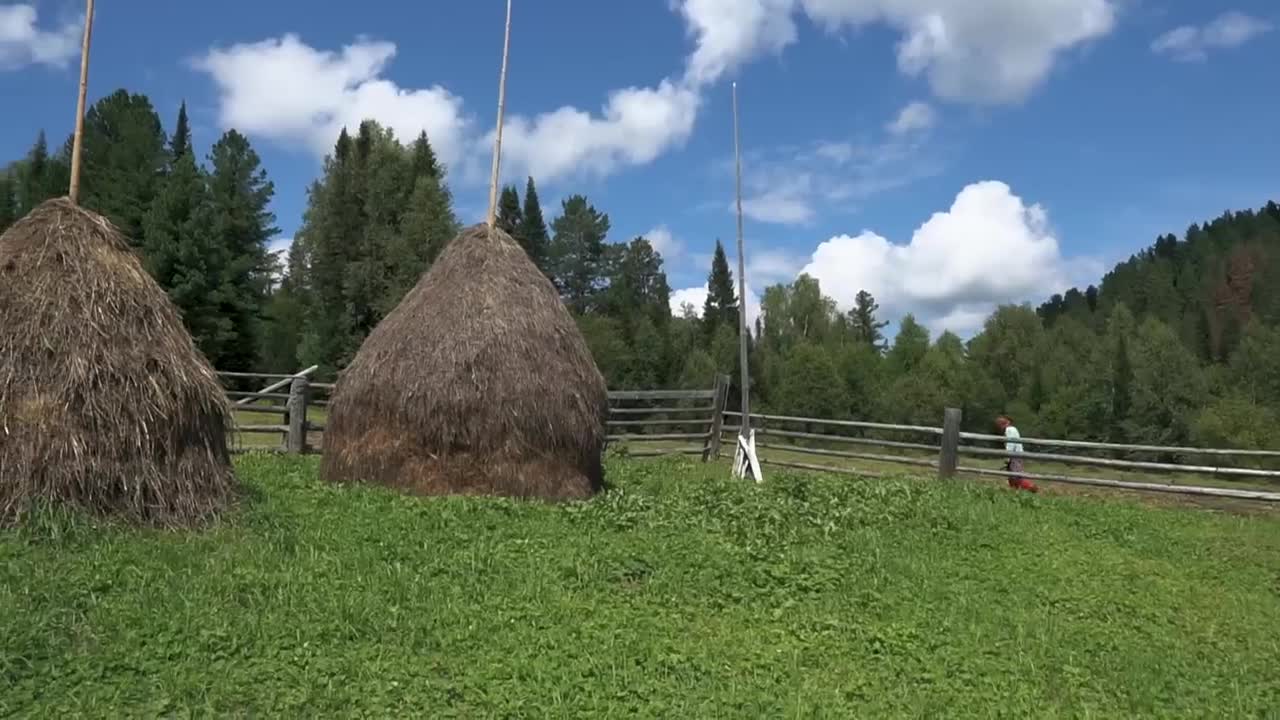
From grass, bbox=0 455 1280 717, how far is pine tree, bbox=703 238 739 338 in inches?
1876

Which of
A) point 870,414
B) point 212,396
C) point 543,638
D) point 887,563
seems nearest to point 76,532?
point 212,396

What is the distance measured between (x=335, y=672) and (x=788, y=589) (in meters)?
3.07

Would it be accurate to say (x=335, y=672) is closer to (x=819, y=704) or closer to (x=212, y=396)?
(x=819, y=704)

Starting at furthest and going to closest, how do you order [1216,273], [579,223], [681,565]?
1. [1216,273]
2. [579,223]
3. [681,565]

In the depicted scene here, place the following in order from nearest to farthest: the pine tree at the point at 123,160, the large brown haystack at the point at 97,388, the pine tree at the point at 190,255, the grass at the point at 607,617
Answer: the grass at the point at 607,617, the large brown haystack at the point at 97,388, the pine tree at the point at 190,255, the pine tree at the point at 123,160

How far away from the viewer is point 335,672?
14.7 ft

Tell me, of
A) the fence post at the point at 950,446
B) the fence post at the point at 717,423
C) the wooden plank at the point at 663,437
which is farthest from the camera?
the fence post at the point at 717,423

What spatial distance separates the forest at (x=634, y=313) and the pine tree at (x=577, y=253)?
10 centimetres

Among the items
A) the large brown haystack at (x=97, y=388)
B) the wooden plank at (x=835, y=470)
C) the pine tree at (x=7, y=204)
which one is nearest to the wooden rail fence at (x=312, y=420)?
the wooden plank at (x=835, y=470)

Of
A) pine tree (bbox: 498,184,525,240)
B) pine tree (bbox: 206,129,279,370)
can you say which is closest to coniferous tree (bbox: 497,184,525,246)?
pine tree (bbox: 498,184,525,240)

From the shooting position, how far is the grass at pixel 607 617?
4363 millimetres

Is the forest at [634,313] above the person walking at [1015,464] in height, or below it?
above

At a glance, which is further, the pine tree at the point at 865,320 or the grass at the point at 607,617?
the pine tree at the point at 865,320

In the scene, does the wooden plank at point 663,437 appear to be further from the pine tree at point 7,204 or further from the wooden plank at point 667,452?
the pine tree at point 7,204
